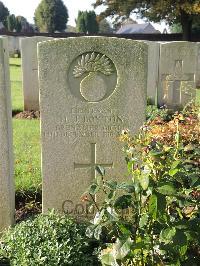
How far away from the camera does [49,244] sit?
10.4 ft

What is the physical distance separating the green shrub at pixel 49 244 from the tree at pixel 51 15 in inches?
2505

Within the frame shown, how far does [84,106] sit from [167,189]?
144 cm

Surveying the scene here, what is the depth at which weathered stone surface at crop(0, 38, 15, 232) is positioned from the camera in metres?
3.43

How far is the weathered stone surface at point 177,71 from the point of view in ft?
30.4

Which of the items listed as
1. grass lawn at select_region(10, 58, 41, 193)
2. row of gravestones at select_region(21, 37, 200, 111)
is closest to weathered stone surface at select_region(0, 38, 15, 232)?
grass lawn at select_region(10, 58, 41, 193)

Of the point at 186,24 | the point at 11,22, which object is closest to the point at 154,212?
the point at 186,24

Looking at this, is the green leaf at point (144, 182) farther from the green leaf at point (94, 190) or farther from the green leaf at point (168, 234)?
the green leaf at point (94, 190)

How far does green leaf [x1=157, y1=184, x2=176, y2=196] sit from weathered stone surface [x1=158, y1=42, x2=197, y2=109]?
22.7ft

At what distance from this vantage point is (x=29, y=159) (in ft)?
19.3

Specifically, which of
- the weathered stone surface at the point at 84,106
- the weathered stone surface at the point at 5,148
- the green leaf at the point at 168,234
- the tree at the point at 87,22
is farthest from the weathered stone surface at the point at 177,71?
the tree at the point at 87,22

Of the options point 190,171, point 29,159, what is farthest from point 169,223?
point 29,159

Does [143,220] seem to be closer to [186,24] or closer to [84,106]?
[84,106]

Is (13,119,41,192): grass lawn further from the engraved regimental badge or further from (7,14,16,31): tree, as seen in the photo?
(7,14,16,31): tree

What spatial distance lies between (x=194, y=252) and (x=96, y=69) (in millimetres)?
1604
